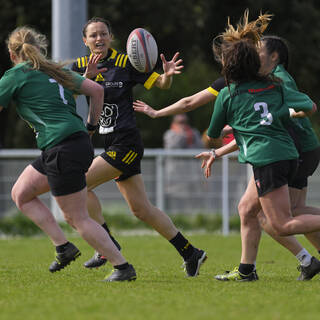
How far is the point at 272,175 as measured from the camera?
634 centimetres

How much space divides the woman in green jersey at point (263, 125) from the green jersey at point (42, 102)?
1.20 m

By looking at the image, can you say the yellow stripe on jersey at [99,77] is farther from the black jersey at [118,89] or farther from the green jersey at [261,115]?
the green jersey at [261,115]

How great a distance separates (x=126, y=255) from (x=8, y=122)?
1356 cm

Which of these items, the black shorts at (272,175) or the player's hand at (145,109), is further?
the player's hand at (145,109)

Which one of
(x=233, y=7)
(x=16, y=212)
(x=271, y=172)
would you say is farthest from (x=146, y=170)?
(x=233, y=7)

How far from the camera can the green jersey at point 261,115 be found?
6.38 metres

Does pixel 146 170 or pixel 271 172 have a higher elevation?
pixel 271 172

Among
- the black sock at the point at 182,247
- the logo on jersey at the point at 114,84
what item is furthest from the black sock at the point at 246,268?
the logo on jersey at the point at 114,84

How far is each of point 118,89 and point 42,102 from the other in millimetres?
1272

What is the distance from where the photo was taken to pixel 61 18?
1432 centimetres

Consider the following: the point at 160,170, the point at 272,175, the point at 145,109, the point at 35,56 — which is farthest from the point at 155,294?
the point at 160,170

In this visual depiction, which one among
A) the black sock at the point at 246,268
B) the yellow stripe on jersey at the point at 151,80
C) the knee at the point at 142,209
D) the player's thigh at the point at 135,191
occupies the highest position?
the yellow stripe on jersey at the point at 151,80

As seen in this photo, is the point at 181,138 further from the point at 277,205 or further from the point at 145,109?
the point at 277,205

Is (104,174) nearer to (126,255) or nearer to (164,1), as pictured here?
(126,255)
